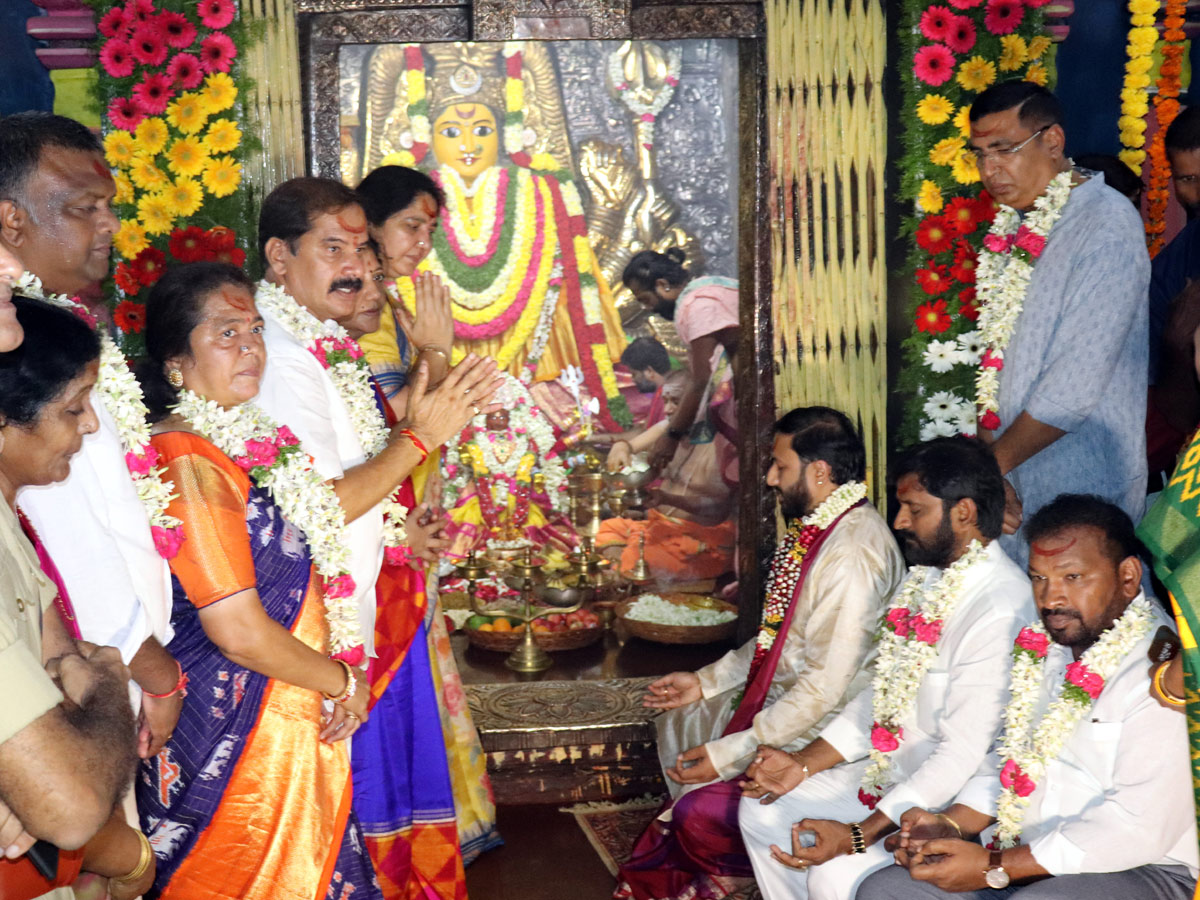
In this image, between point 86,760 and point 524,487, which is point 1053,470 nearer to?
point 524,487

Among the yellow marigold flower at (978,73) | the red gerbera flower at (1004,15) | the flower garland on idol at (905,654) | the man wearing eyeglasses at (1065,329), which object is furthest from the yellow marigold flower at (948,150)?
the flower garland on idol at (905,654)

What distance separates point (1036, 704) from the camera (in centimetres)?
273

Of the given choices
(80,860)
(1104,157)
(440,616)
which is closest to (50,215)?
(80,860)

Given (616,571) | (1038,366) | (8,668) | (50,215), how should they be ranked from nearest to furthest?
(8,668) < (50,215) < (1038,366) < (616,571)

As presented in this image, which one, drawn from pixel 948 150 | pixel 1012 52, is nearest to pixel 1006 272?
pixel 948 150

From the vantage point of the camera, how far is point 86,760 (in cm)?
151

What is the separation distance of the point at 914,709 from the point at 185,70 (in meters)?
3.55

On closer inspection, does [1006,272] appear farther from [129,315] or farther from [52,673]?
[129,315]

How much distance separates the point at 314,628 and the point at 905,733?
5.14 ft

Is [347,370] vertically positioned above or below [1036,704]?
above

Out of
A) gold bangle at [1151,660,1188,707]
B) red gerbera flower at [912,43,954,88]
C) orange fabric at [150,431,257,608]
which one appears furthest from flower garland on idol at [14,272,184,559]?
red gerbera flower at [912,43,954,88]

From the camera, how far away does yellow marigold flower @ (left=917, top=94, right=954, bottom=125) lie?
4.53 metres

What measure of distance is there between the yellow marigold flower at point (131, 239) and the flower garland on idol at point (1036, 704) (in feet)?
11.6

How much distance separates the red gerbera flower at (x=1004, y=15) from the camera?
4.48m
